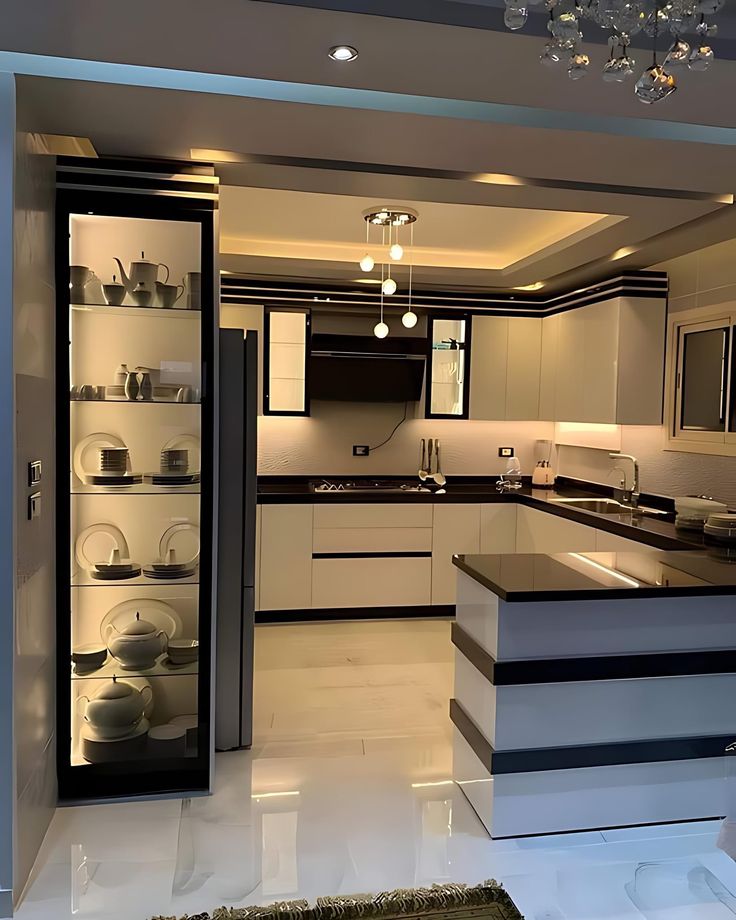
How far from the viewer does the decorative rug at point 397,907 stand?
210 centimetres

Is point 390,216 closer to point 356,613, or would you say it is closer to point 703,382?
point 703,382

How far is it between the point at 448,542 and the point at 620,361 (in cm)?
175

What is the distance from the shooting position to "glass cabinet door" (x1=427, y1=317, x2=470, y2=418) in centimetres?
556

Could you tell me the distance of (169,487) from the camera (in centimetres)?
282

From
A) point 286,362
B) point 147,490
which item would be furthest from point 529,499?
point 147,490

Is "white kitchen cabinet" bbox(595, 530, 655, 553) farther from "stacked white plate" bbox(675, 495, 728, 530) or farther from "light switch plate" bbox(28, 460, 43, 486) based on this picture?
"light switch plate" bbox(28, 460, 43, 486)

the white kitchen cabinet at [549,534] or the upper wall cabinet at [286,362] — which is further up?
the upper wall cabinet at [286,362]

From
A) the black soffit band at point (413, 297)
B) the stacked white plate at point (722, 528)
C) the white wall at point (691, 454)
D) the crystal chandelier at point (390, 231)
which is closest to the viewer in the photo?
the stacked white plate at point (722, 528)

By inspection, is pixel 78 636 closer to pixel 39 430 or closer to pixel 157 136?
pixel 39 430

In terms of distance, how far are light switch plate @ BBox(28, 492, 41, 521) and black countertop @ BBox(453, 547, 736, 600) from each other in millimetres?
1534

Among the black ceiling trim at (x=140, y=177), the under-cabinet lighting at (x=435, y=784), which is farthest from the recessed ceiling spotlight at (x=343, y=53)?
the under-cabinet lighting at (x=435, y=784)

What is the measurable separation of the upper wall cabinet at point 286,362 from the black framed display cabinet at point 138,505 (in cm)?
256

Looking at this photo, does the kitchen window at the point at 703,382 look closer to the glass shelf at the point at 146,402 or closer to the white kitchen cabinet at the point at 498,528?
the white kitchen cabinet at the point at 498,528

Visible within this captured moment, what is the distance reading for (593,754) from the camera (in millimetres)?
2541
